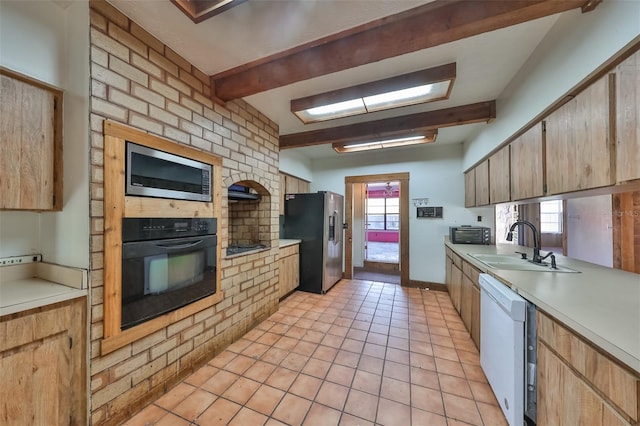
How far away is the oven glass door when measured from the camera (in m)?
1.46

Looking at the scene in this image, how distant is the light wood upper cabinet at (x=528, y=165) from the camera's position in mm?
1739

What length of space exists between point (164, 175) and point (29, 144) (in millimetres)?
646

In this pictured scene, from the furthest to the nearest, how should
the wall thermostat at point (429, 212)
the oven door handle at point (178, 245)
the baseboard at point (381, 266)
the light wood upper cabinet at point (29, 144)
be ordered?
the baseboard at point (381, 266), the wall thermostat at point (429, 212), the oven door handle at point (178, 245), the light wood upper cabinet at point (29, 144)

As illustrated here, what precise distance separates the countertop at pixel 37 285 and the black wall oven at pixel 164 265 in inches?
8.7

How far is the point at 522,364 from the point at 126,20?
10.4 ft

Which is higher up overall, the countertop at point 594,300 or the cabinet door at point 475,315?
the countertop at point 594,300

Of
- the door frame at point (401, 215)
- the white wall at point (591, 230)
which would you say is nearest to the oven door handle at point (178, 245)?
the door frame at point (401, 215)

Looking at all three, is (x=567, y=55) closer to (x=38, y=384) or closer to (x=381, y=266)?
(x=38, y=384)

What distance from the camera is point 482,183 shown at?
302cm

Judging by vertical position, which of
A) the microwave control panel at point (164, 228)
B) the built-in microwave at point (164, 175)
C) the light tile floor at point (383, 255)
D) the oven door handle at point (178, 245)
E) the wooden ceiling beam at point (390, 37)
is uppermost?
the wooden ceiling beam at point (390, 37)

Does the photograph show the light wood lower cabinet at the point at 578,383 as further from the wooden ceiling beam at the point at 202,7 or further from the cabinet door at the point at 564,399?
the wooden ceiling beam at the point at 202,7

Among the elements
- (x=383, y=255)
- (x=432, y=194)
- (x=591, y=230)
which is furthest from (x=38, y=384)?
(x=383, y=255)

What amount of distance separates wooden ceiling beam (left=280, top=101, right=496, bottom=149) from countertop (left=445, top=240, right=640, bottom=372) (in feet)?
5.61

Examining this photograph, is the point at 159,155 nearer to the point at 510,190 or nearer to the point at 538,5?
the point at 538,5
